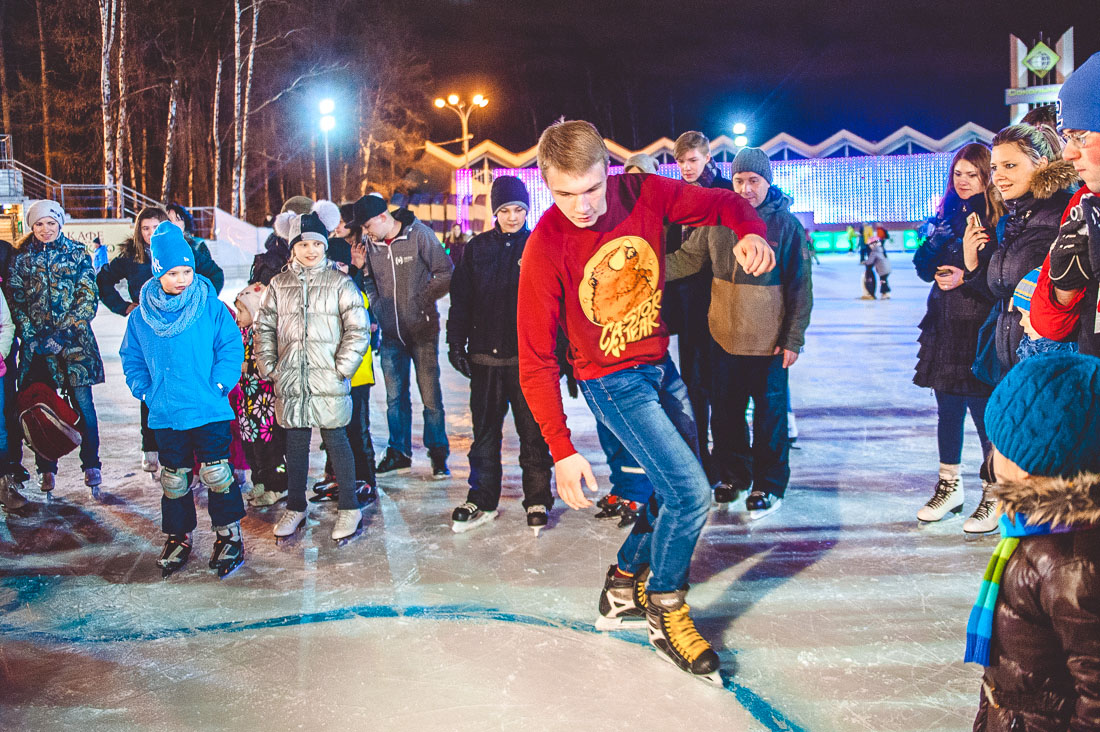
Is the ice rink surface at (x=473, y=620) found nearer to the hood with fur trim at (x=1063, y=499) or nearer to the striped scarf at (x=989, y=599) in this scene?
the striped scarf at (x=989, y=599)

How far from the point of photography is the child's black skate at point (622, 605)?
3.37 meters

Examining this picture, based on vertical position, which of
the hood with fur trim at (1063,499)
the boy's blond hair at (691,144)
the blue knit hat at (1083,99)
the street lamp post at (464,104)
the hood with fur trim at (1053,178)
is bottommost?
the hood with fur trim at (1063,499)

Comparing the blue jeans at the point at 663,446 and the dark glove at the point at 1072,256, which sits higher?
the dark glove at the point at 1072,256

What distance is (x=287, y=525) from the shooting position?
457 cm

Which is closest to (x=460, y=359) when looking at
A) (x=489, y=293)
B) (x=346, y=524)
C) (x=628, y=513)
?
(x=489, y=293)

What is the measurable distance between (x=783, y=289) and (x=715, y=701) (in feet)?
8.08

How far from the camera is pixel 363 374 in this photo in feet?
17.4

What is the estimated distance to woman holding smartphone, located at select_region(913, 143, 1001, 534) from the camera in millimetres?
4297

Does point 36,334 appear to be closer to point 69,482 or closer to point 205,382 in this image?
point 69,482

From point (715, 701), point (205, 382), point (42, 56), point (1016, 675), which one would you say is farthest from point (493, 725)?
point (42, 56)

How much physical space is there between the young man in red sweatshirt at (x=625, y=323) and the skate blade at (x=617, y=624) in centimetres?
22

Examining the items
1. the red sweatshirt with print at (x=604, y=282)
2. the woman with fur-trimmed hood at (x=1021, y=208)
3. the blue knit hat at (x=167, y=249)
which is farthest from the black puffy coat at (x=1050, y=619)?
the blue knit hat at (x=167, y=249)

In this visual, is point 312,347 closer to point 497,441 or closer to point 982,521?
point 497,441

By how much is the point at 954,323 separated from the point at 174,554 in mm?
3978
